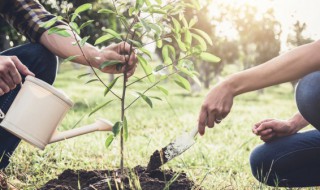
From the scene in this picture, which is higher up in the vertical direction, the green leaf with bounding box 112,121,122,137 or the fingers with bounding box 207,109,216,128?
the fingers with bounding box 207,109,216,128

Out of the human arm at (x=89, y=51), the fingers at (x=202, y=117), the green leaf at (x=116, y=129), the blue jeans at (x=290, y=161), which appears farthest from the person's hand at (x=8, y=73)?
the blue jeans at (x=290, y=161)

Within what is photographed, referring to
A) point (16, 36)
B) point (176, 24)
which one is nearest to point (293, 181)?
point (176, 24)

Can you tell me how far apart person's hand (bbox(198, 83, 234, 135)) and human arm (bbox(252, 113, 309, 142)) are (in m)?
0.63

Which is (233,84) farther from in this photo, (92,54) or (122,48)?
(92,54)

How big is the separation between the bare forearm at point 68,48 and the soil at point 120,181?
2.05 ft

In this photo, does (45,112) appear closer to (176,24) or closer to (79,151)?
(176,24)

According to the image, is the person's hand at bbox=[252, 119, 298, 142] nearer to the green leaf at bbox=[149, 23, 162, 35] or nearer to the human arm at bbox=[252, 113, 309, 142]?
the human arm at bbox=[252, 113, 309, 142]

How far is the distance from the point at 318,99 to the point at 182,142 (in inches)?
27.3

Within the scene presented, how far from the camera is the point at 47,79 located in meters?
2.52

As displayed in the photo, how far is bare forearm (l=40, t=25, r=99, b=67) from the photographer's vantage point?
222 centimetres

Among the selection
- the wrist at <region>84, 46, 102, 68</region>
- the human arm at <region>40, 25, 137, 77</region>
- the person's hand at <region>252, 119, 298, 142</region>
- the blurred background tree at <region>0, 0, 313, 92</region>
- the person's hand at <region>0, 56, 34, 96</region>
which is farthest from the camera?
the blurred background tree at <region>0, 0, 313, 92</region>

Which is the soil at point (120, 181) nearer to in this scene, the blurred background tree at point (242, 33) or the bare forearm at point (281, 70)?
the bare forearm at point (281, 70)

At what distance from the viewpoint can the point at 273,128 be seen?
237 centimetres

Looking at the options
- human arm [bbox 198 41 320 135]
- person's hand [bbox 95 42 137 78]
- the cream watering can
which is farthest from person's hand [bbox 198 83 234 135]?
the cream watering can
